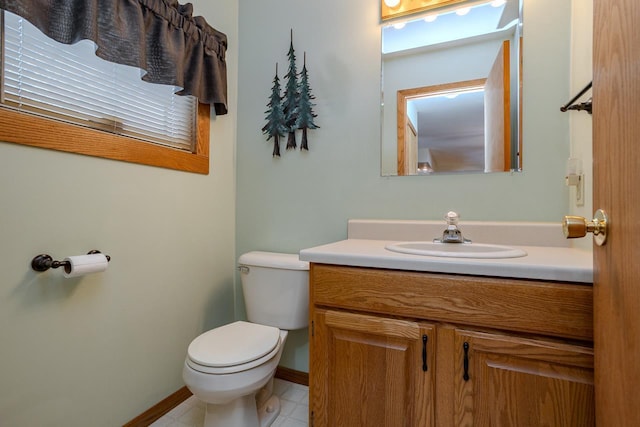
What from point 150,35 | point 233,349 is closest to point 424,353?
point 233,349

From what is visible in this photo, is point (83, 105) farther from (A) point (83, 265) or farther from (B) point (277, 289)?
(B) point (277, 289)

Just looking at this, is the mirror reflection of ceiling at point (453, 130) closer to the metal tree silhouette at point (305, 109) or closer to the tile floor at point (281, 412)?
the metal tree silhouette at point (305, 109)

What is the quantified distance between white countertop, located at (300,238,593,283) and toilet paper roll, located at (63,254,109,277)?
2.35ft

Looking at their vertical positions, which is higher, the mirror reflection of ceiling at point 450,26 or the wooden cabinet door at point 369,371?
the mirror reflection of ceiling at point 450,26

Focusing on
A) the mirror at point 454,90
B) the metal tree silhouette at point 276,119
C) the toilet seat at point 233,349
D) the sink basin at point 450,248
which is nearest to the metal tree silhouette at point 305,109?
the metal tree silhouette at point 276,119

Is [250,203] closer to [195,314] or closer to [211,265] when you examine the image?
[211,265]

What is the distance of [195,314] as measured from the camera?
64.9 inches

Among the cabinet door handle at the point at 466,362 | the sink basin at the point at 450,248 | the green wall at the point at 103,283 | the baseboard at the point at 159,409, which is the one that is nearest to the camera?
the cabinet door handle at the point at 466,362

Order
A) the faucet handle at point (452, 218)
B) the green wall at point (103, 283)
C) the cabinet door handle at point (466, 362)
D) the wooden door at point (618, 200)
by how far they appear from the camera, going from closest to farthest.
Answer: the wooden door at point (618, 200) < the cabinet door handle at point (466, 362) < the green wall at point (103, 283) < the faucet handle at point (452, 218)

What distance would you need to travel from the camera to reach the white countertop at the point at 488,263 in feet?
2.65

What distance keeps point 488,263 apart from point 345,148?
968 millimetres

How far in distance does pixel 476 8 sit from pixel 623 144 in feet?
3.90

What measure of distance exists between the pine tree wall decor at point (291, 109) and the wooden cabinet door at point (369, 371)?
1.00m

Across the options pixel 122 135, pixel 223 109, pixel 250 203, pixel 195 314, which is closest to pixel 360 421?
pixel 195 314
